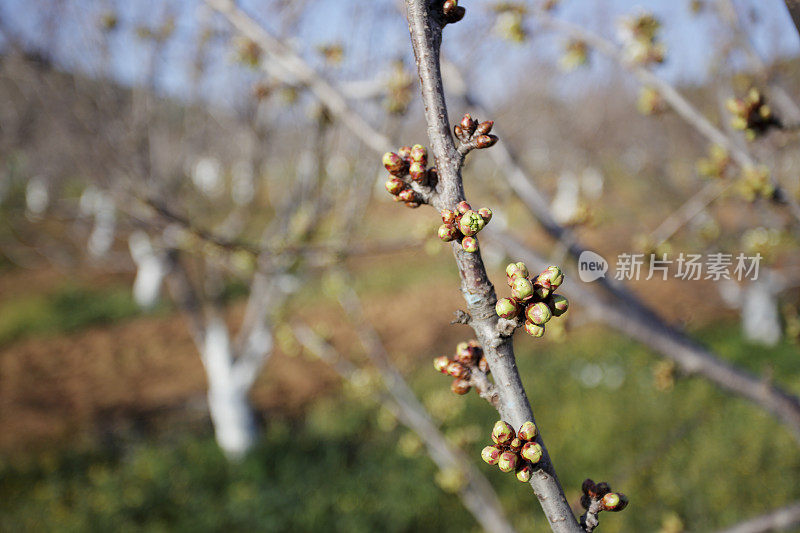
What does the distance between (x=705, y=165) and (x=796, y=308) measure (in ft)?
2.25

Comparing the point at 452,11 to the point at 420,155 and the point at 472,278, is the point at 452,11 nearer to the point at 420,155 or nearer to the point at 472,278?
the point at 420,155

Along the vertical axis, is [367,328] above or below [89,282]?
below

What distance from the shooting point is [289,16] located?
309cm

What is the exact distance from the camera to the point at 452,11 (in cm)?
87

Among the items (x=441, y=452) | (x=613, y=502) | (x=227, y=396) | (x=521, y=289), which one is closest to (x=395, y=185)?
(x=521, y=289)

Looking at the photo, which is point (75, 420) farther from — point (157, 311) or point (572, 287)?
point (572, 287)

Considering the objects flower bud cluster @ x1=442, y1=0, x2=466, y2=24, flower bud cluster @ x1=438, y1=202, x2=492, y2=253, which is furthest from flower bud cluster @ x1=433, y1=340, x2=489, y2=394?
flower bud cluster @ x1=442, y1=0, x2=466, y2=24

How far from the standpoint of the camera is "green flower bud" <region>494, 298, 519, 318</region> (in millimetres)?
779

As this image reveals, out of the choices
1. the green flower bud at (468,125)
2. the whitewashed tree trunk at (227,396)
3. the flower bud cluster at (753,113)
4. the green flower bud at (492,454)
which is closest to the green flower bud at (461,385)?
the green flower bud at (492,454)

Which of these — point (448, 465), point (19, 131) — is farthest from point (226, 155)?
point (448, 465)

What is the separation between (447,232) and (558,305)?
9.0 inches

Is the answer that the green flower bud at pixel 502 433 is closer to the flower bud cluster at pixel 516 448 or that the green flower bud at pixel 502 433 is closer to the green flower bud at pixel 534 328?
the flower bud cluster at pixel 516 448

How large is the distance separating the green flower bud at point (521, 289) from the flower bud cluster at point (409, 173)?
0.73ft

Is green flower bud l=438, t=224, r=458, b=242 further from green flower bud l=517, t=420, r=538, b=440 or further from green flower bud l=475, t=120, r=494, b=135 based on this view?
green flower bud l=517, t=420, r=538, b=440
